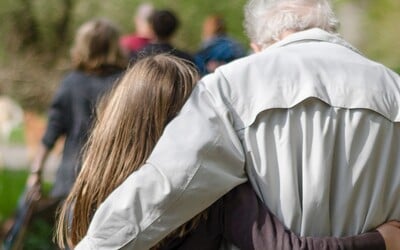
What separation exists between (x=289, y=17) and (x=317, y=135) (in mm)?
481

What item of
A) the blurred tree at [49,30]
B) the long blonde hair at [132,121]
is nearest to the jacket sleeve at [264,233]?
the long blonde hair at [132,121]

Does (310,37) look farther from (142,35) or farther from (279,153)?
(142,35)

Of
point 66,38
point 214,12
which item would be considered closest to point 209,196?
point 214,12

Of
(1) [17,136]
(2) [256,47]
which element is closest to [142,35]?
(2) [256,47]

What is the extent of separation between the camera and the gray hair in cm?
376

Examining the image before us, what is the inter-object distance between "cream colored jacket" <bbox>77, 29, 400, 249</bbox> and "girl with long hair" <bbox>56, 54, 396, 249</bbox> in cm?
6

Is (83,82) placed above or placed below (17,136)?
above

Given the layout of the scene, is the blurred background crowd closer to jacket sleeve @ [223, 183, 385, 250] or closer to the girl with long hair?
the girl with long hair

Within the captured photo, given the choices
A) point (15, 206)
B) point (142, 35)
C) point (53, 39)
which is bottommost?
point (53, 39)

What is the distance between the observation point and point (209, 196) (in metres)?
3.45

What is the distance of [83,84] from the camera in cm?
703

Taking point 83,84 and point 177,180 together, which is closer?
point 177,180

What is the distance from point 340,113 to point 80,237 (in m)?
0.97

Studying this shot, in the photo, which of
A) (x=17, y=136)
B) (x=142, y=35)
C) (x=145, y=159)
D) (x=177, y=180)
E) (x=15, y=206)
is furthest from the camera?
(x=17, y=136)
